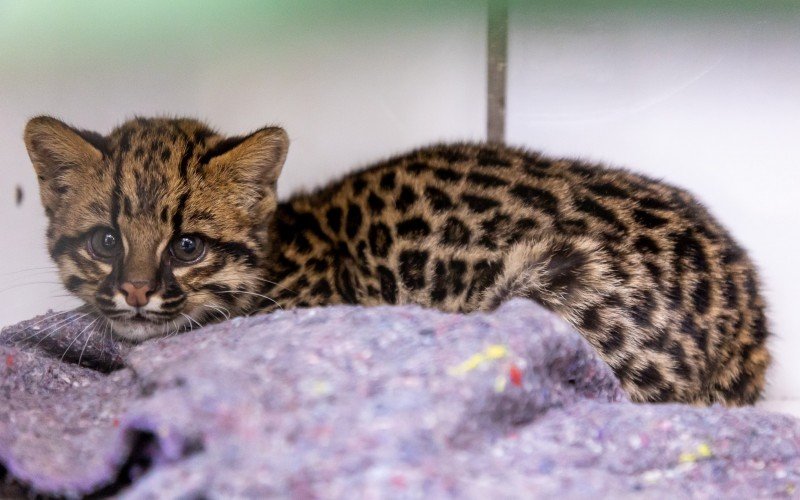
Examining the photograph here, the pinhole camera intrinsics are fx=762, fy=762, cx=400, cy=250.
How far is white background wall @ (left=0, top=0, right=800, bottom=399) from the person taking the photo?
2246mm

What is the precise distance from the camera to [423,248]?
2.22 m

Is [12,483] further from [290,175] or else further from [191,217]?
[290,175]

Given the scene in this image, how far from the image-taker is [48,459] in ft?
4.83

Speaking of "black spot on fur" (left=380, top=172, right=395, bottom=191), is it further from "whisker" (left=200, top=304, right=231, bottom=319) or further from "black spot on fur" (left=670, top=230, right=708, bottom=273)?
"black spot on fur" (left=670, top=230, right=708, bottom=273)

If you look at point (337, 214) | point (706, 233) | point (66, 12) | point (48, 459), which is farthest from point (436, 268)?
point (66, 12)

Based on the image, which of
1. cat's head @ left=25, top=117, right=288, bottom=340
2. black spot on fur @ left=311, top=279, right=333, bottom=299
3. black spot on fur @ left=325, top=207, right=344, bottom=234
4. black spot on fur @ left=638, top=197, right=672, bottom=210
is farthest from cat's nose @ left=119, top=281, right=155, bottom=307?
black spot on fur @ left=638, top=197, right=672, bottom=210

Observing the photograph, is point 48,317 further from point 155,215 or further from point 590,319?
point 590,319

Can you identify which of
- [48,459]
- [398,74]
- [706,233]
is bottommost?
[48,459]

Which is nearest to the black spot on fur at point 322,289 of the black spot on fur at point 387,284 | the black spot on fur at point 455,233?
the black spot on fur at point 387,284

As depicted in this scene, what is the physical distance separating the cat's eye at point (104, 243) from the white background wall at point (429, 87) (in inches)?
11.3

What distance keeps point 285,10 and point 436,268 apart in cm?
93

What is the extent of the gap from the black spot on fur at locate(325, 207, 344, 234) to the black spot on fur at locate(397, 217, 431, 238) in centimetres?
23

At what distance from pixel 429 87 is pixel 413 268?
674 millimetres

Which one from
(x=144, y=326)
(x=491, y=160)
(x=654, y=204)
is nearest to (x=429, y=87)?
(x=491, y=160)
